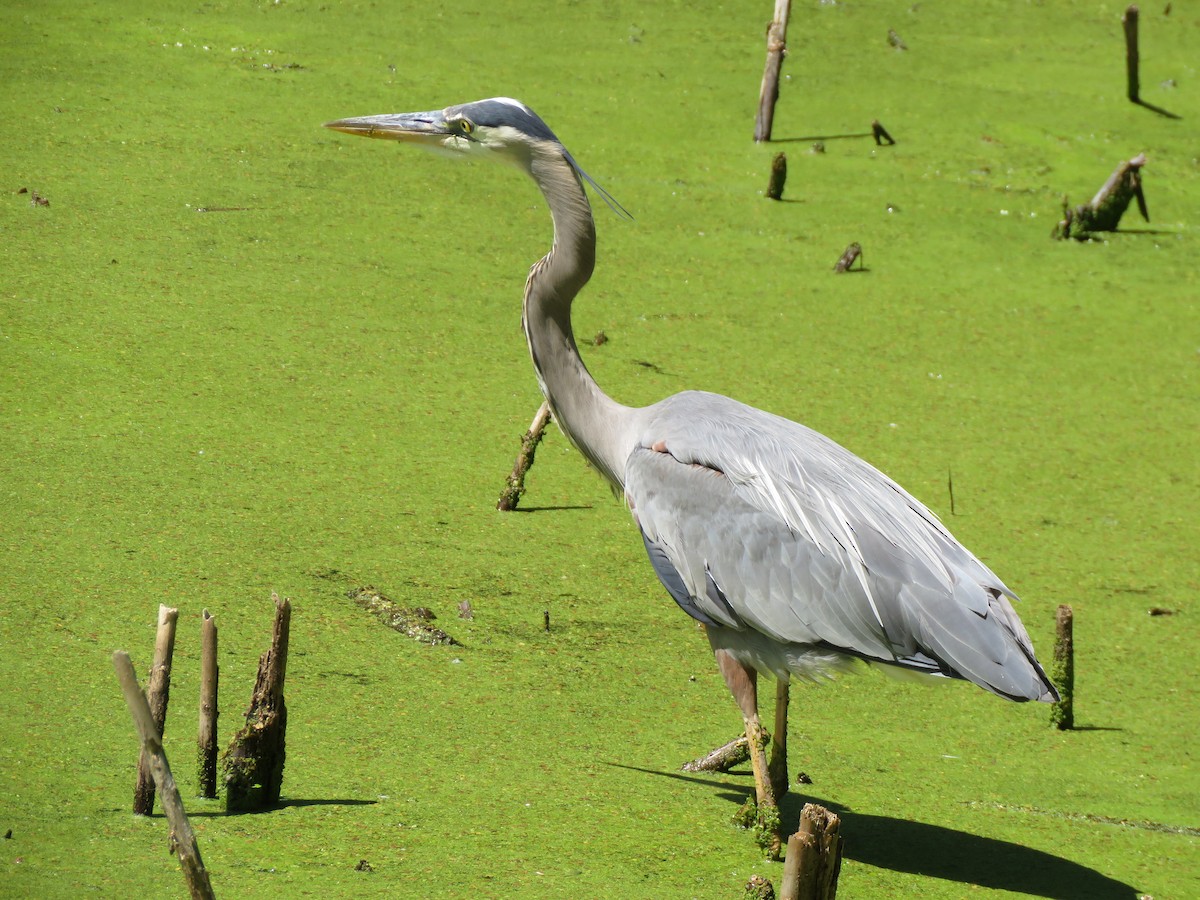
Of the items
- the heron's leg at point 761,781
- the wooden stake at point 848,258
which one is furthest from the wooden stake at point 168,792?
the wooden stake at point 848,258

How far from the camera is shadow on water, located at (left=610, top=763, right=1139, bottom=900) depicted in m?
3.16

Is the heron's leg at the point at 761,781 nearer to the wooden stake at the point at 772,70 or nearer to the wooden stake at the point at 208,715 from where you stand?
the wooden stake at the point at 208,715

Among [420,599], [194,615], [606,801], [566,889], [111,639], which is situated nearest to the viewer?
[566,889]

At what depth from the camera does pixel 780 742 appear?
11.0 ft

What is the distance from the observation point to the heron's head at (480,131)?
12.2 ft

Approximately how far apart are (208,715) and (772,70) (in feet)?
19.5

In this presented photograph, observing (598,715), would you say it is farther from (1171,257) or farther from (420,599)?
(1171,257)

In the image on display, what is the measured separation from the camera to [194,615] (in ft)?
12.5

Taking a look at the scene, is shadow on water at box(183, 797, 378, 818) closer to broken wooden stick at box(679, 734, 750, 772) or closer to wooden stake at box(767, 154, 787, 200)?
broken wooden stick at box(679, 734, 750, 772)

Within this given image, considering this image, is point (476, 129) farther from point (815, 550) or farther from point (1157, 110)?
point (1157, 110)

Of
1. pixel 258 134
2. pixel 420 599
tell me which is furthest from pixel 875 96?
pixel 420 599

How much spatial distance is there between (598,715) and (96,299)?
2.86 metres

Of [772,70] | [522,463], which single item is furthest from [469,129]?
[772,70]

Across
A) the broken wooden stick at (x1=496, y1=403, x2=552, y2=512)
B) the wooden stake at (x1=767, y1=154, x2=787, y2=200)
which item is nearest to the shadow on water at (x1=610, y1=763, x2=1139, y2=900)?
the broken wooden stick at (x1=496, y1=403, x2=552, y2=512)
